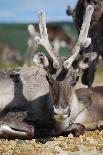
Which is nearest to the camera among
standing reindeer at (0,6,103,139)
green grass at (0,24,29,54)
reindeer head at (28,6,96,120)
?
reindeer head at (28,6,96,120)

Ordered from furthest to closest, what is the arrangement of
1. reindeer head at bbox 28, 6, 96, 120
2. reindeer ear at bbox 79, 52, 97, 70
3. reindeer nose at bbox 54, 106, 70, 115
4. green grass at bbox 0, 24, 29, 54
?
green grass at bbox 0, 24, 29, 54 → reindeer ear at bbox 79, 52, 97, 70 → reindeer head at bbox 28, 6, 96, 120 → reindeer nose at bbox 54, 106, 70, 115

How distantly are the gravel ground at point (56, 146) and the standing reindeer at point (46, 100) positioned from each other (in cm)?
19

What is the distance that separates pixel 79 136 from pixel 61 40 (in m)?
25.9

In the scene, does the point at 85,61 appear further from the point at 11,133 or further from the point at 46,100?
the point at 11,133

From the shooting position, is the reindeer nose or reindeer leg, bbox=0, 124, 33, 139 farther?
reindeer leg, bbox=0, 124, 33, 139

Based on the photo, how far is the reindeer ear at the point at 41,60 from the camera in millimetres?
8602

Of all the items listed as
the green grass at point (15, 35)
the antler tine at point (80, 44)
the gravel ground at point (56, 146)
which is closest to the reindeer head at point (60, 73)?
the antler tine at point (80, 44)

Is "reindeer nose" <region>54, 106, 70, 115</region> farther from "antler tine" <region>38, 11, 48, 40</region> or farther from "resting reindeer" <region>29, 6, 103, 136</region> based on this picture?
"antler tine" <region>38, 11, 48, 40</region>

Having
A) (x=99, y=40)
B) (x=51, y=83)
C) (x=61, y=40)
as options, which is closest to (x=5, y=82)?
(x=51, y=83)

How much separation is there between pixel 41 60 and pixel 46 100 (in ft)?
2.17

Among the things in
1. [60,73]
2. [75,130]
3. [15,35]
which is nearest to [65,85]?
[60,73]

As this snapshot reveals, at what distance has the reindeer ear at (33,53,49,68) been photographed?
860 cm

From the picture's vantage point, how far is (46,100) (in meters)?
8.96

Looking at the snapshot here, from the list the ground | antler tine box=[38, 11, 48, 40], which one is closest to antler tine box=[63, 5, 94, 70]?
antler tine box=[38, 11, 48, 40]
